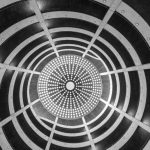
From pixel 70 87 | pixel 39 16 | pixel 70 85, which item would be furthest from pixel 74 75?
pixel 39 16

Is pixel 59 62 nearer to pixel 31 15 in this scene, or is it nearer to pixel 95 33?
pixel 95 33

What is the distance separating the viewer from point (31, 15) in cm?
1462

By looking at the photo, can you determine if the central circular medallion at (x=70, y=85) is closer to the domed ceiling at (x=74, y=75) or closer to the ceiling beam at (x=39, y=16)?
the domed ceiling at (x=74, y=75)

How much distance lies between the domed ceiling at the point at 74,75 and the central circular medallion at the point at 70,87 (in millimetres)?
123

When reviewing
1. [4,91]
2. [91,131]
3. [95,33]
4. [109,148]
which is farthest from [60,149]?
[95,33]

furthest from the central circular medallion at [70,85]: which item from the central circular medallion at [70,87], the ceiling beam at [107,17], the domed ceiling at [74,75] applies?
the ceiling beam at [107,17]

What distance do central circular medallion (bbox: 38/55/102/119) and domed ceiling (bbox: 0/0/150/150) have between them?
123mm

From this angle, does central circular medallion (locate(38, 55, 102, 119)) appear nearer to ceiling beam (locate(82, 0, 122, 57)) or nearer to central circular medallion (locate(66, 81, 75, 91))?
central circular medallion (locate(66, 81, 75, 91))

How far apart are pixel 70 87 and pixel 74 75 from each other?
1.60 meters

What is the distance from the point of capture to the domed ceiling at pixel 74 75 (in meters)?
14.4

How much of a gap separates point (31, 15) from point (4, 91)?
7317mm

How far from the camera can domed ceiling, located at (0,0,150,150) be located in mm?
14373

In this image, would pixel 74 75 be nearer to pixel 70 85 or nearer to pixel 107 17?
pixel 70 85

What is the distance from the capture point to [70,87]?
27.2 meters
